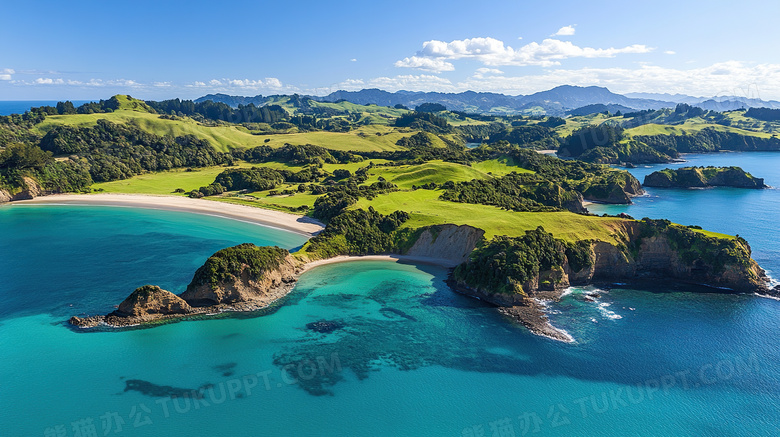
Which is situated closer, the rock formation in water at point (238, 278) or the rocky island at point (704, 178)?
the rock formation in water at point (238, 278)

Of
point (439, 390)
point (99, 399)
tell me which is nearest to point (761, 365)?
point (439, 390)

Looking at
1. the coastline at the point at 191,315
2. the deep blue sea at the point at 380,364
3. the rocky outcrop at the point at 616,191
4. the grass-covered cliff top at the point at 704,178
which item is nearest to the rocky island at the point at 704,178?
the grass-covered cliff top at the point at 704,178

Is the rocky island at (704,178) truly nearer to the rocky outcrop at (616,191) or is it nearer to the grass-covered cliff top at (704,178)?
the grass-covered cliff top at (704,178)

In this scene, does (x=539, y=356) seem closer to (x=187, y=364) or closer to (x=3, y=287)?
(x=187, y=364)

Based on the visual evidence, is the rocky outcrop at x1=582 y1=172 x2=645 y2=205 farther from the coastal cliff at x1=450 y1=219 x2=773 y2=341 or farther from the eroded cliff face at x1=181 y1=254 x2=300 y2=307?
the eroded cliff face at x1=181 y1=254 x2=300 y2=307

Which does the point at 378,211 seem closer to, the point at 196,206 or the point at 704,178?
the point at 196,206

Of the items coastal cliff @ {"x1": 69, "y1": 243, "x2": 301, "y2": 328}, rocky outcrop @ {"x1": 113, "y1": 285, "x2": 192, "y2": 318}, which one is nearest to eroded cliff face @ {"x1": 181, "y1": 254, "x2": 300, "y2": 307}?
coastal cliff @ {"x1": 69, "y1": 243, "x2": 301, "y2": 328}
